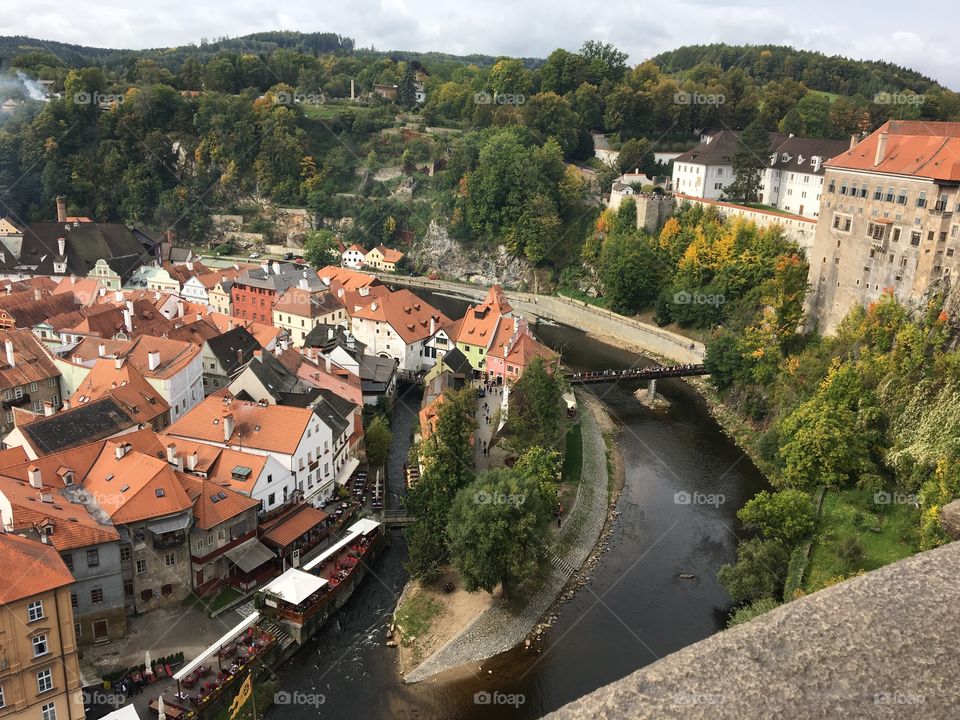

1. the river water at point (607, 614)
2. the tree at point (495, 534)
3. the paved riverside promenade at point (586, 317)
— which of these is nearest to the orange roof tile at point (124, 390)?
the river water at point (607, 614)

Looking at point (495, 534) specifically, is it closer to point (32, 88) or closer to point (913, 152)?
point (913, 152)

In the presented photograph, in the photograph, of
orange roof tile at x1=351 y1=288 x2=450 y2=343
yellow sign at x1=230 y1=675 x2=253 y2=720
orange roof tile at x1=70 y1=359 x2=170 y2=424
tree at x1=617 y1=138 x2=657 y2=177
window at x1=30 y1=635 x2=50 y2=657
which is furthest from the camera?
tree at x1=617 y1=138 x2=657 y2=177

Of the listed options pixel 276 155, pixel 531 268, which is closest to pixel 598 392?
pixel 531 268

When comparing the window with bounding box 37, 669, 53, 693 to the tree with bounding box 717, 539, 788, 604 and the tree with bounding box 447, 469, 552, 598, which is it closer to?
the tree with bounding box 447, 469, 552, 598

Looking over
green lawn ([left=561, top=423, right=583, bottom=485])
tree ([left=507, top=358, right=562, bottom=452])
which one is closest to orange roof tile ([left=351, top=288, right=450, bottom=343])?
green lawn ([left=561, top=423, right=583, bottom=485])

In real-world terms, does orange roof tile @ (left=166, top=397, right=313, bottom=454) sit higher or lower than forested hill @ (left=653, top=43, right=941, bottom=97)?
lower

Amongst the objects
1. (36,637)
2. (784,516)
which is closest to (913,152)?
(784,516)

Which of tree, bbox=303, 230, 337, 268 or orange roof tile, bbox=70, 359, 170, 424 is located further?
tree, bbox=303, 230, 337, 268
